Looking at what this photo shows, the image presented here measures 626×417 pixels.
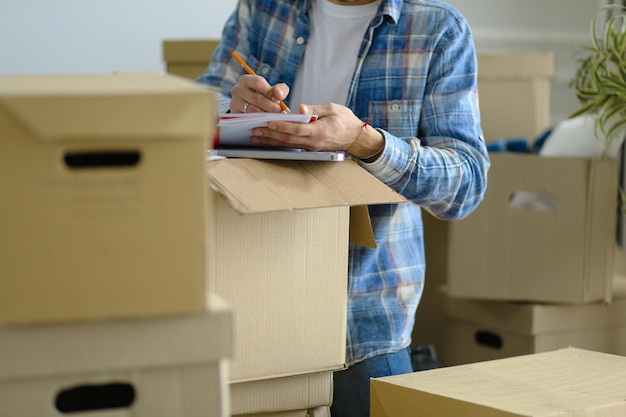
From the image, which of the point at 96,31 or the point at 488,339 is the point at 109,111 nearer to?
the point at 488,339

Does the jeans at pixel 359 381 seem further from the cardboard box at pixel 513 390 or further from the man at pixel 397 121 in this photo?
the cardboard box at pixel 513 390

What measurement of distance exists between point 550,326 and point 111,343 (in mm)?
1379

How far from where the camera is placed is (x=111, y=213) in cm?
77

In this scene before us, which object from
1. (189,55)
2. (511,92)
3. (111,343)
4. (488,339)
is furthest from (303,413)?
(511,92)

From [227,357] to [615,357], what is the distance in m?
0.73

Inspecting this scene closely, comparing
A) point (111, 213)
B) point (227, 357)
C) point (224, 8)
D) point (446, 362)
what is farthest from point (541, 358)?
point (224, 8)

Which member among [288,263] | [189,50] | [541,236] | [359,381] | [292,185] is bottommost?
[359,381]

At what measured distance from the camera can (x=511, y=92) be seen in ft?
8.04

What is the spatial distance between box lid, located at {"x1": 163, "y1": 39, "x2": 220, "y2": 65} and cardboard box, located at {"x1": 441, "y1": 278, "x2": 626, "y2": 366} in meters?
0.89

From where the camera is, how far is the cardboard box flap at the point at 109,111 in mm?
740

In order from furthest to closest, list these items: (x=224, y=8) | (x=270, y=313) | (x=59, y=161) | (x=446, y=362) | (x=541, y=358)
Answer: (x=224, y=8)
(x=446, y=362)
(x=541, y=358)
(x=270, y=313)
(x=59, y=161)

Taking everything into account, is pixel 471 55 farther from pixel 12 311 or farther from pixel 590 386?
pixel 12 311

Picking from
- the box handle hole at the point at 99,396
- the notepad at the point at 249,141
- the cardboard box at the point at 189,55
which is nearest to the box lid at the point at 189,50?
the cardboard box at the point at 189,55

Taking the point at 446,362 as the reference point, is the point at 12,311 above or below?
above
